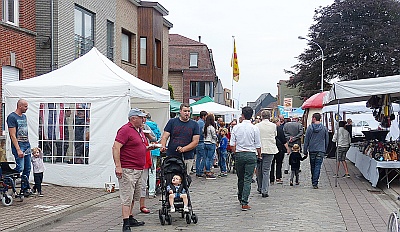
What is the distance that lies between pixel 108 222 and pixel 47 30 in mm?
9888

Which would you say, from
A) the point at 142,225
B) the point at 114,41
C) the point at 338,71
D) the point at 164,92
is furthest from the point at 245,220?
the point at 338,71

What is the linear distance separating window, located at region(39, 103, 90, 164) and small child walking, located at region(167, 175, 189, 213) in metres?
4.77

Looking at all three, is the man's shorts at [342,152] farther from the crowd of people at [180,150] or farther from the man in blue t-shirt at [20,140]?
the man in blue t-shirt at [20,140]

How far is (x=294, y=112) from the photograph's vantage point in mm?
45094

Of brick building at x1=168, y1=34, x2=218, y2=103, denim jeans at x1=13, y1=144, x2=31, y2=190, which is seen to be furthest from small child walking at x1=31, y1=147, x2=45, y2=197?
brick building at x1=168, y1=34, x2=218, y2=103

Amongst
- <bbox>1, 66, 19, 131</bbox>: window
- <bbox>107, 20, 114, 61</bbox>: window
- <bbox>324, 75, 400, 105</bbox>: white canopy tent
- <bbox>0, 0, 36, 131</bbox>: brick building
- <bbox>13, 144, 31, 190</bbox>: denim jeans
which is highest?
<bbox>107, 20, 114, 61</bbox>: window

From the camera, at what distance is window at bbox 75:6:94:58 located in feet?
66.0

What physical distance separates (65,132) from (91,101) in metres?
1.24

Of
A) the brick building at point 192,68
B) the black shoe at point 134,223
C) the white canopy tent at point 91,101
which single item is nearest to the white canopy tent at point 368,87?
the white canopy tent at point 91,101

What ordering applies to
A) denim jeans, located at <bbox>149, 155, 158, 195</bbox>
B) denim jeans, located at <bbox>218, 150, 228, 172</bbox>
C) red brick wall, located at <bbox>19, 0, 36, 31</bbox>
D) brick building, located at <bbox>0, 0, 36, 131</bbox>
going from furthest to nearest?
1. denim jeans, located at <bbox>218, 150, 228, 172</bbox>
2. red brick wall, located at <bbox>19, 0, 36, 31</bbox>
3. brick building, located at <bbox>0, 0, 36, 131</bbox>
4. denim jeans, located at <bbox>149, 155, 158, 195</bbox>

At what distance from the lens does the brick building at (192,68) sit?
198 feet

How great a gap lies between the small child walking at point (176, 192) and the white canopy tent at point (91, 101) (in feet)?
13.4

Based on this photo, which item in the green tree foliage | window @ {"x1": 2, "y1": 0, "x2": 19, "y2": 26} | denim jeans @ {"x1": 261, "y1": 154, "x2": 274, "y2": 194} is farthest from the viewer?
the green tree foliage

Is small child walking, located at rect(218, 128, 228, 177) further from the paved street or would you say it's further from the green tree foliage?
the green tree foliage
